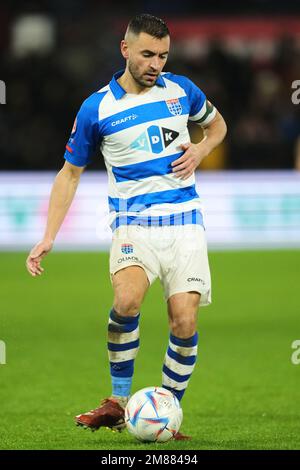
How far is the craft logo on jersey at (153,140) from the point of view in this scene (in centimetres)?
616

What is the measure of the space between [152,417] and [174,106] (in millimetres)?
1719

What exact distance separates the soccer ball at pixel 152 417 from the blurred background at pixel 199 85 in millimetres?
9604

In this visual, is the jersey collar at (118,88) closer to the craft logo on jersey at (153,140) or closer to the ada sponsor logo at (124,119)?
the ada sponsor logo at (124,119)

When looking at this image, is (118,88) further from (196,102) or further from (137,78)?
(196,102)

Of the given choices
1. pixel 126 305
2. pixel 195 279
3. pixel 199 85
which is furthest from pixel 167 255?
pixel 199 85

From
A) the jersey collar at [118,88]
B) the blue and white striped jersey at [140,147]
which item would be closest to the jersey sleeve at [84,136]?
the blue and white striped jersey at [140,147]

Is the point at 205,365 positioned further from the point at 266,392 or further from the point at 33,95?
the point at 33,95

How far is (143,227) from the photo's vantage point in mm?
6242

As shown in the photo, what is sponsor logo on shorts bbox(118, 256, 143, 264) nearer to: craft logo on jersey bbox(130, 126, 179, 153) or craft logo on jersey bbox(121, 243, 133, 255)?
craft logo on jersey bbox(121, 243, 133, 255)

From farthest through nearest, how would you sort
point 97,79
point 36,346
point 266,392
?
point 97,79 → point 36,346 → point 266,392

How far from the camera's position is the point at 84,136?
6.23 meters

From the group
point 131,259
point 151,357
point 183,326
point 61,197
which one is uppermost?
point 61,197

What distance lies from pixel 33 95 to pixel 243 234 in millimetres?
4049

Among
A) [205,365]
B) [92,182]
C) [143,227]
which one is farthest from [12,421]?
[92,182]
